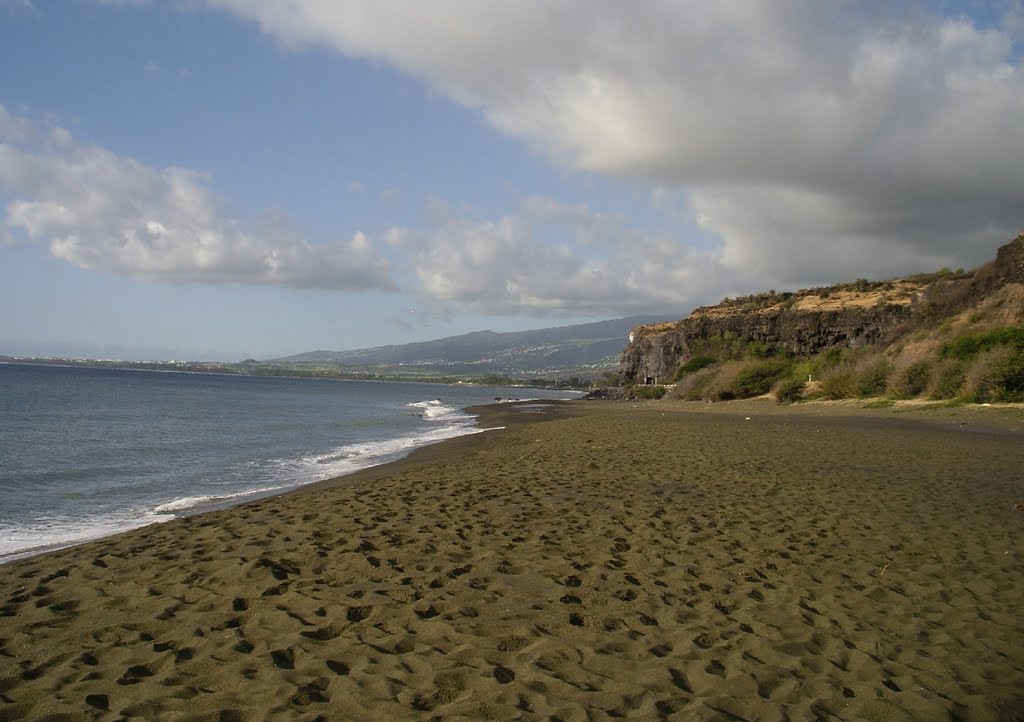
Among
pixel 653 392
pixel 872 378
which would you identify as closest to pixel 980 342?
pixel 872 378

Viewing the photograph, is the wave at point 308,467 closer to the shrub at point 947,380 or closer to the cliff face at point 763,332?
the shrub at point 947,380

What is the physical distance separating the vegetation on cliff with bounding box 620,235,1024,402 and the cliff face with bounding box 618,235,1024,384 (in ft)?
0.37

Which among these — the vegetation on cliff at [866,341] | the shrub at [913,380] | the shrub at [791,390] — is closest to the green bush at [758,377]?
the vegetation on cliff at [866,341]

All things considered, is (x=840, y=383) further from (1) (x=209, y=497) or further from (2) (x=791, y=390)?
(1) (x=209, y=497)

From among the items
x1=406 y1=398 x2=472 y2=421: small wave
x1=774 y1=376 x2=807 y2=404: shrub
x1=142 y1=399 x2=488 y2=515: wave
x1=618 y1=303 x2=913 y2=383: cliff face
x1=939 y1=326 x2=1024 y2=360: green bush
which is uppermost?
x1=618 y1=303 x2=913 y2=383: cliff face

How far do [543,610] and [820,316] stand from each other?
6255 centimetres

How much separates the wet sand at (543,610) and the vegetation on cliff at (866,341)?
22084 mm

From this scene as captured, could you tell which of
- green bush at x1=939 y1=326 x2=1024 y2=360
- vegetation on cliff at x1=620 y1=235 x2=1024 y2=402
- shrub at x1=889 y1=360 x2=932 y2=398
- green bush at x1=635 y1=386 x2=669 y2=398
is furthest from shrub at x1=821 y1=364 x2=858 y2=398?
green bush at x1=635 y1=386 x2=669 y2=398

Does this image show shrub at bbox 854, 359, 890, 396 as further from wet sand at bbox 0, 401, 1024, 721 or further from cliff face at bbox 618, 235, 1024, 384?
wet sand at bbox 0, 401, 1024, 721

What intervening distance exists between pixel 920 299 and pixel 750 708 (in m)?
53.6

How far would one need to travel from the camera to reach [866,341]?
54.7 m

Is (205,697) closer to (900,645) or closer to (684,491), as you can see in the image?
(900,645)

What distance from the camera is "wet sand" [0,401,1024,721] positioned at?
4.21 metres

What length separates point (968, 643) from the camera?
5125 mm
